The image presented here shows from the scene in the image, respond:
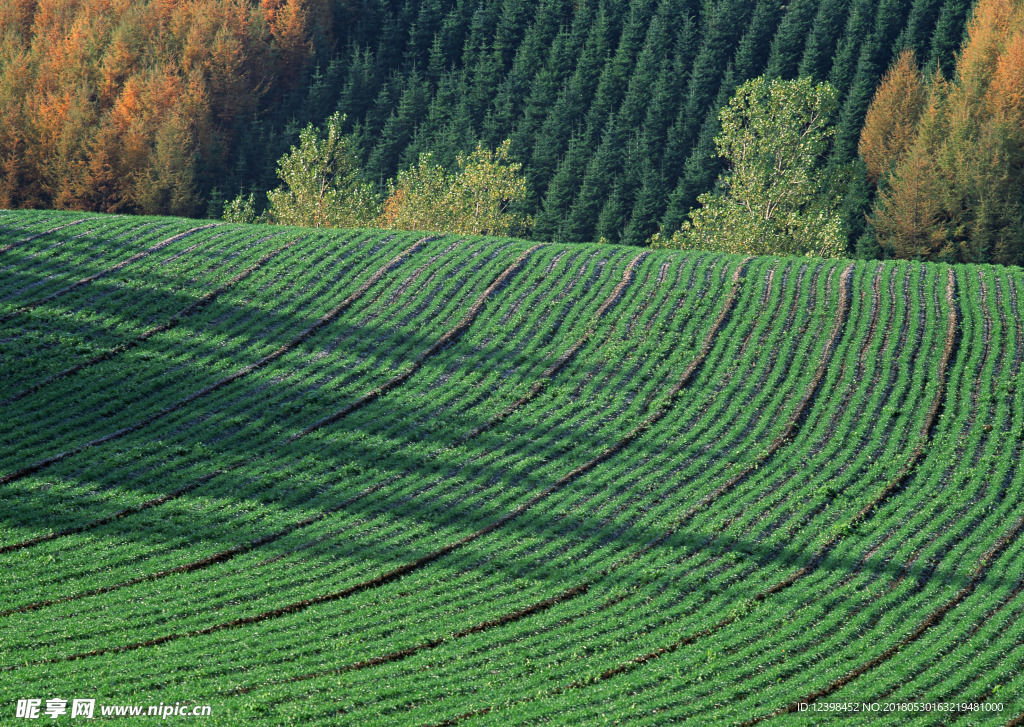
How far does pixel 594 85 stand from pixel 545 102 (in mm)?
5509

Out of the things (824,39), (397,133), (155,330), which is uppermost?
(824,39)

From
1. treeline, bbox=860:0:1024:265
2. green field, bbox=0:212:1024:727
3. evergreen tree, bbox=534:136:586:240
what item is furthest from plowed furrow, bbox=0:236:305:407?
treeline, bbox=860:0:1024:265

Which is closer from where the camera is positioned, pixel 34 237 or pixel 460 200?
pixel 34 237

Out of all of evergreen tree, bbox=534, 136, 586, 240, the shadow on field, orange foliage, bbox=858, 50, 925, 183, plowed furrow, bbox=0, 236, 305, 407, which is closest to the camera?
the shadow on field

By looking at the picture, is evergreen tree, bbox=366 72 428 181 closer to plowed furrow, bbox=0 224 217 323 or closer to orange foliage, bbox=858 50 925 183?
orange foliage, bbox=858 50 925 183

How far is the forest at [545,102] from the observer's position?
230 ft

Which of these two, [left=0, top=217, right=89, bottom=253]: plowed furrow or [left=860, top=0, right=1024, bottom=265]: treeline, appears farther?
[left=860, top=0, right=1024, bottom=265]: treeline

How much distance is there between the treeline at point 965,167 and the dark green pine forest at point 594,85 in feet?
15.8

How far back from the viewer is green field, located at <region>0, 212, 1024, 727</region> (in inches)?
708

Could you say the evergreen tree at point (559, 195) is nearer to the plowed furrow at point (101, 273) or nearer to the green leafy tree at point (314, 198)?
the green leafy tree at point (314, 198)

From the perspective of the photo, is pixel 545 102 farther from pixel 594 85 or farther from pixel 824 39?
pixel 824 39

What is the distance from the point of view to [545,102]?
90.4m

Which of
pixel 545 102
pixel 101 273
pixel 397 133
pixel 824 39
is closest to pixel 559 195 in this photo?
pixel 545 102

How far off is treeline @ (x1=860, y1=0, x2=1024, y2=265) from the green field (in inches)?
1118
